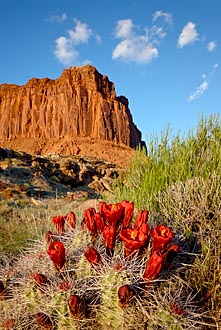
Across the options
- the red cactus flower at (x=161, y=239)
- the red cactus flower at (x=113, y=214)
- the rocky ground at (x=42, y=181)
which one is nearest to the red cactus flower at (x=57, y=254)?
the red cactus flower at (x=113, y=214)

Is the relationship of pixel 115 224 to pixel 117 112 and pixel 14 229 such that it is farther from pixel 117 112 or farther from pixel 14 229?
pixel 117 112

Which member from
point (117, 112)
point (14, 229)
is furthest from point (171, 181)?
point (117, 112)

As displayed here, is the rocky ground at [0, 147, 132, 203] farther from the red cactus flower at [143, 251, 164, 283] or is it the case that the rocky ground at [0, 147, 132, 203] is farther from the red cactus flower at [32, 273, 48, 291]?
the red cactus flower at [143, 251, 164, 283]

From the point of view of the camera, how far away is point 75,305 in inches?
112

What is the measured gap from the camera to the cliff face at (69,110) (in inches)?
3105

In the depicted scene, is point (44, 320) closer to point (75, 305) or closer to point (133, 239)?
point (75, 305)

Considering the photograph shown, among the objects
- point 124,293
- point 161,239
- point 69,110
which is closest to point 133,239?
point 161,239

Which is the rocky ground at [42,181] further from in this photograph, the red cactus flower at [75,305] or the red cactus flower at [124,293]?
the red cactus flower at [124,293]

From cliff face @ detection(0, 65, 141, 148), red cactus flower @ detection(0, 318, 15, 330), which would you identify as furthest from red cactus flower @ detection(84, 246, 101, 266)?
cliff face @ detection(0, 65, 141, 148)

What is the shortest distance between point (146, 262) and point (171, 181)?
2.35m

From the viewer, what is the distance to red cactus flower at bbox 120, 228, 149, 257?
305 centimetres

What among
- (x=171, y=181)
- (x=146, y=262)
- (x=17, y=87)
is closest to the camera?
(x=146, y=262)

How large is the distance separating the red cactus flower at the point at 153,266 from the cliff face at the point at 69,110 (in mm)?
73640

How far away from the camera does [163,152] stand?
602 cm
